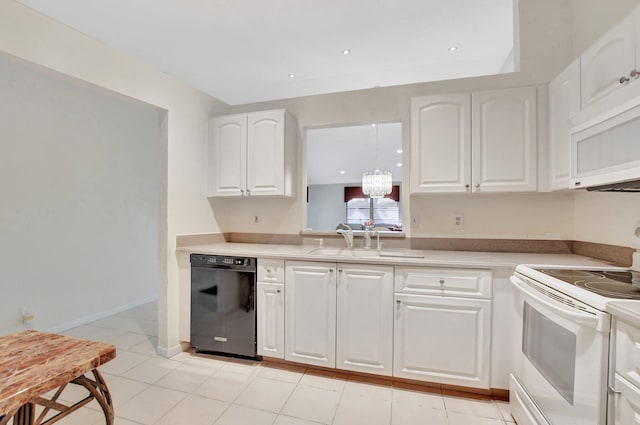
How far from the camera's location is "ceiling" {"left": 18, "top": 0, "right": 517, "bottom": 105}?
2.35 meters

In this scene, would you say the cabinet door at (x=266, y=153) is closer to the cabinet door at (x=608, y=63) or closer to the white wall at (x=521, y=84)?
the white wall at (x=521, y=84)

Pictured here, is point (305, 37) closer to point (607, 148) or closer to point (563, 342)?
point (607, 148)

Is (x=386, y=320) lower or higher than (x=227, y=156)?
lower

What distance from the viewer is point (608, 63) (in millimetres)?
1458

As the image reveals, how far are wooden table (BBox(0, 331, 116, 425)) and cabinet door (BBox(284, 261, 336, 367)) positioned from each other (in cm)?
118

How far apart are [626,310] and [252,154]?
8.29ft

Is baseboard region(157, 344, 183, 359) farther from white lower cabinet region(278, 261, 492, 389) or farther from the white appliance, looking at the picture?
the white appliance

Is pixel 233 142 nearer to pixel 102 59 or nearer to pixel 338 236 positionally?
pixel 102 59

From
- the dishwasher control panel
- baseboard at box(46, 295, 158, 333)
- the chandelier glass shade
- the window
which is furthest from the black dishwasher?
the window

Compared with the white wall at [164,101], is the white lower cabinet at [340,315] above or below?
below

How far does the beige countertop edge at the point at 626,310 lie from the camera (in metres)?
0.86

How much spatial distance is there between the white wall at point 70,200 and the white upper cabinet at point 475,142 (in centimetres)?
225

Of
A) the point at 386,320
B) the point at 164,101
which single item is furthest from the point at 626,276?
the point at 164,101

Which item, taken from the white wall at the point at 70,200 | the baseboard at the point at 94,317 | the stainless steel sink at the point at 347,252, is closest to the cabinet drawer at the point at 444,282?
the stainless steel sink at the point at 347,252
